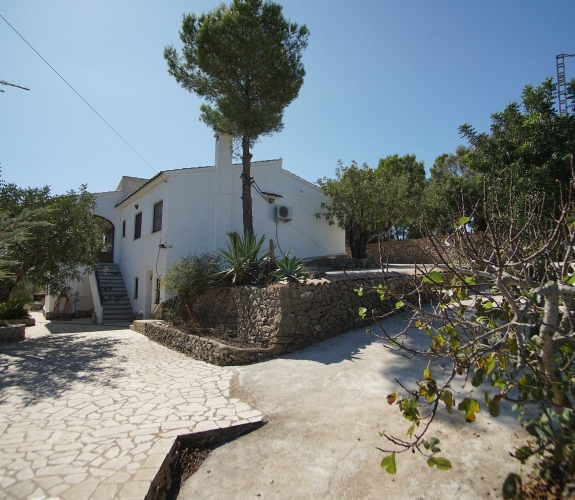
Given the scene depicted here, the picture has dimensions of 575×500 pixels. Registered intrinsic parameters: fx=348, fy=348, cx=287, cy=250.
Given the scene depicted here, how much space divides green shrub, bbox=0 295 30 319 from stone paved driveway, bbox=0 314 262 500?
19.8ft

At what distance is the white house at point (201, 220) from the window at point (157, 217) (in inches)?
0.7

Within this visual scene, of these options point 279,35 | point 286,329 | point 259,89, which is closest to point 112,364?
point 286,329

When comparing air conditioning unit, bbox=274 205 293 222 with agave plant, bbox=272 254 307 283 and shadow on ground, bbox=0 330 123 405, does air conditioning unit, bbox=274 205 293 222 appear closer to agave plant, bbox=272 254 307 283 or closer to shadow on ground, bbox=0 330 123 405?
agave plant, bbox=272 254 307 283

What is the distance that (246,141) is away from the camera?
12914 millimetres

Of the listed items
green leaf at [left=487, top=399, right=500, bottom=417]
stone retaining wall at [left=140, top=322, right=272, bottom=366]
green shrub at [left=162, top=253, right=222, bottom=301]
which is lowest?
stone retaining wall at [left=140, top=322, right=272, bottom=366]

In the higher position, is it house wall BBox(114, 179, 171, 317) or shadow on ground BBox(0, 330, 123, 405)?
house wall BBox(114, 179, 171, 317)

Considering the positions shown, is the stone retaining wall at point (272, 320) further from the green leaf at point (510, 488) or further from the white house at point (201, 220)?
the green leaf at point (510, 488)

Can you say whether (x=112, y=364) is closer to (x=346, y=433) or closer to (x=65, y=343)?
(x=65, y=343)

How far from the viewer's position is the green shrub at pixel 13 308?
13.6 m

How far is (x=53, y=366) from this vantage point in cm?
767

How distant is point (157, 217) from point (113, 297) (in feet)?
15.6

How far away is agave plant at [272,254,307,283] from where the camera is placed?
8578 mm

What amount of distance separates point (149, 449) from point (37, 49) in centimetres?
1025

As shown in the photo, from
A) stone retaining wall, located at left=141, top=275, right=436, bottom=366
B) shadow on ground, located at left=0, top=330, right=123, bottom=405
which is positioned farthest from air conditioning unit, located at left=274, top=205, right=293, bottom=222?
shadow on ground, located at left=0, top=330, right=123, bottom=405
